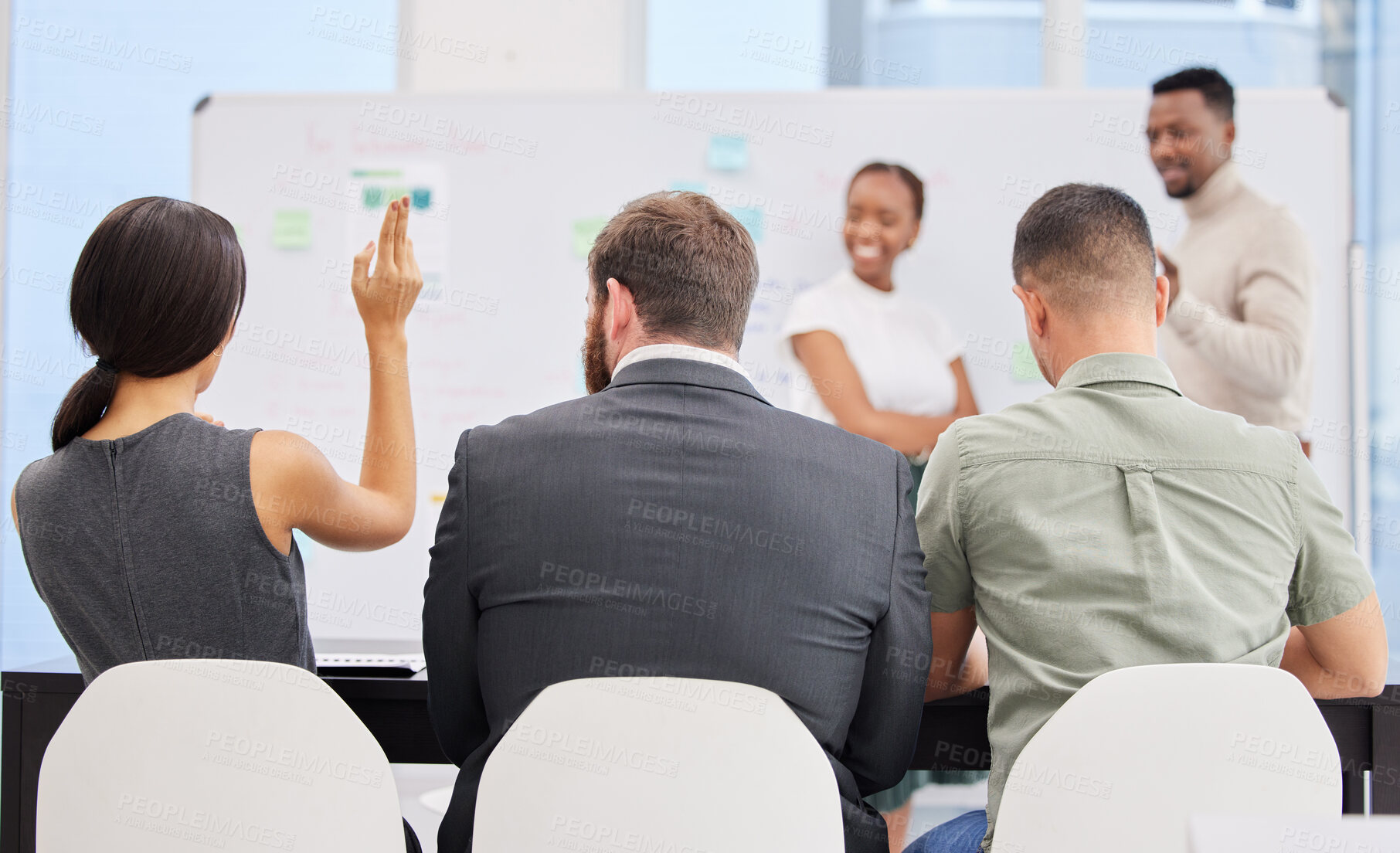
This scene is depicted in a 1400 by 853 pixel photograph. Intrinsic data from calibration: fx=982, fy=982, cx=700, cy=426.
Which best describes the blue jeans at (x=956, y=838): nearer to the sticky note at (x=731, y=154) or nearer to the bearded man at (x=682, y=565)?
the bearded man at (x=682, y=565)

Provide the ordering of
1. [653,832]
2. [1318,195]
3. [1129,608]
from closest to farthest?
[653,832], [1129,608], [1318,195]

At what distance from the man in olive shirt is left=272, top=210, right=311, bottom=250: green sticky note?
1971 mm

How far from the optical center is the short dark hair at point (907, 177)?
2.46 metres

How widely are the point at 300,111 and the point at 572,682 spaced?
2.25 m

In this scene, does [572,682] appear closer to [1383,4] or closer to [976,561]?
[976,561]

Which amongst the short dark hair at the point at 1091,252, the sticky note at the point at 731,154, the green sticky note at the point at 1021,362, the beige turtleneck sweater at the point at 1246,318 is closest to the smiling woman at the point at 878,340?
the green sticky note at the point at 1021,362

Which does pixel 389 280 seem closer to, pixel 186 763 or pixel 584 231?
pixel 186 763

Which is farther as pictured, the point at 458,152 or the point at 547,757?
the point at 458,152

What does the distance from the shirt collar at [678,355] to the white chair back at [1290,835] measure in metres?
0.73

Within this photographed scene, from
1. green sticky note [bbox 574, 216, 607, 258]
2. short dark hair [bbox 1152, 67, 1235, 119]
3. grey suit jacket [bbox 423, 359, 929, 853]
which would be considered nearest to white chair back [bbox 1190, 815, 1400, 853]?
grey suit jacket [bbox 423, 359, 929, 853]

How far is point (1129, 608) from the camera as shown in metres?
1.00

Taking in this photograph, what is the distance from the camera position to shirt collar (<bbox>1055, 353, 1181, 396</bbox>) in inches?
43.5

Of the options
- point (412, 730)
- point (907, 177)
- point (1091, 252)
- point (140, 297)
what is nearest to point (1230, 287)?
point (907, 177)

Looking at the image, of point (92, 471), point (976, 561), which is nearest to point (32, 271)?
point (92, 471)
